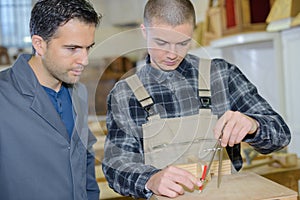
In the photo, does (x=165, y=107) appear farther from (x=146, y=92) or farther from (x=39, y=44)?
(x=39, y=44)

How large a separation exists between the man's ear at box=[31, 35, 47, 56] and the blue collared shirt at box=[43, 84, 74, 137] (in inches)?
3.0

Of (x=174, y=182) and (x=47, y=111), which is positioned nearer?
(x=174, y=182)

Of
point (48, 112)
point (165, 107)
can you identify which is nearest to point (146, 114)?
point (165, 107)

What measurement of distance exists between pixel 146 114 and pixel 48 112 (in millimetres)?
173

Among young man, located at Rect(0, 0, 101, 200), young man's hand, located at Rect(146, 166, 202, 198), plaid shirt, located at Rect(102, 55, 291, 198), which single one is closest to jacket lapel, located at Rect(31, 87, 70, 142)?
young man, located at Rect(0, 0, 101, 200)

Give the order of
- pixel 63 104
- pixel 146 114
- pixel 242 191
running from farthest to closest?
pixel 63 104, pixel 146 114, pixel 242 191

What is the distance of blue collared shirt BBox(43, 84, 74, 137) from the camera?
2.09 feet

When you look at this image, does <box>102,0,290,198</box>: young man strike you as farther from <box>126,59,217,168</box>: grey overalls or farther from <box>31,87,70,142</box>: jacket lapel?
<box>31,87,70,142</box>: jacket lapel

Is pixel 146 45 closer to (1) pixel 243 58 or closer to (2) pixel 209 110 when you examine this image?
(2) pixel 209 110

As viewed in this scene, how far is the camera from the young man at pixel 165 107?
19.8 inches

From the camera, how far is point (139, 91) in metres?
0.54

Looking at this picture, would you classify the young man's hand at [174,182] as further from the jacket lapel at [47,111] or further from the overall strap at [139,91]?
the jacket lapel at [47,111]

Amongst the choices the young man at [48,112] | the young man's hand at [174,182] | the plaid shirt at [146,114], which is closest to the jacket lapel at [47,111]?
the young man at [48,112]

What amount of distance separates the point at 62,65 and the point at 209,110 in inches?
8.8
